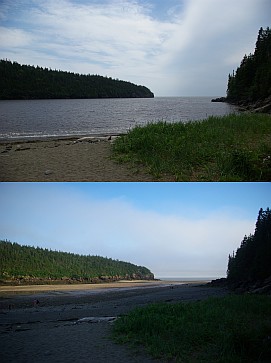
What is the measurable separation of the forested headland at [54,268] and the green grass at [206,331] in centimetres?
189

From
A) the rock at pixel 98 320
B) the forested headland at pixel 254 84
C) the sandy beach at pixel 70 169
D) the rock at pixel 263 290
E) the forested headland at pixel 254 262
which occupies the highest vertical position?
the forested headland at pixel 254 84

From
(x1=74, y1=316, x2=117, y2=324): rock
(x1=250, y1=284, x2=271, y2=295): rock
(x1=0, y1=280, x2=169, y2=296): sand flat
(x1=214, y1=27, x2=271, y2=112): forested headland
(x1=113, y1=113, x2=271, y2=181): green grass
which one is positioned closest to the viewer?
(x1=250, y1=284, x2=271, y2=295): rock

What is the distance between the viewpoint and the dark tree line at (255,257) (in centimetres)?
476

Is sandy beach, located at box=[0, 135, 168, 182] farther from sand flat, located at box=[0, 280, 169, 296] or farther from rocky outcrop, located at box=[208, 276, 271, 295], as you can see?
rocky outcrop, located at box=[208, 276, 271, 295]

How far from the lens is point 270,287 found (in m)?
4.74

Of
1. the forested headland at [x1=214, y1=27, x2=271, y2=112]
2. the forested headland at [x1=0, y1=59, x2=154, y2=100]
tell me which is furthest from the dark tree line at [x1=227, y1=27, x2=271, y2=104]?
the forested headland at [x1=0, y1=59, x2=154, y2=100]

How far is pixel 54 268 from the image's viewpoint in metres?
7.71

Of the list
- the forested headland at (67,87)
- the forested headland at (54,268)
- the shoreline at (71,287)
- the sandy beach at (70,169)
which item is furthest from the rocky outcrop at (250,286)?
the forested headland at (67,87)

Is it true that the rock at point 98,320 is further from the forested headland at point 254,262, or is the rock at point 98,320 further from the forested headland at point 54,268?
the forested headland at point 254,262

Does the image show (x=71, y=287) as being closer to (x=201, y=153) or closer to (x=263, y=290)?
(x=201, y=153)

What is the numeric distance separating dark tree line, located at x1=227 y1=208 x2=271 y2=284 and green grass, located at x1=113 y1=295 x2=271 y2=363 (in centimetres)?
54

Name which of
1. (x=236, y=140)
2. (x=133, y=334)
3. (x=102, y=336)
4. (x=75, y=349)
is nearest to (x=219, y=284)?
(x=133, y=334)

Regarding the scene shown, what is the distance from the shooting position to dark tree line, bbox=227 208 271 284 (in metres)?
4.76

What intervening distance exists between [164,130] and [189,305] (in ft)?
23.0
